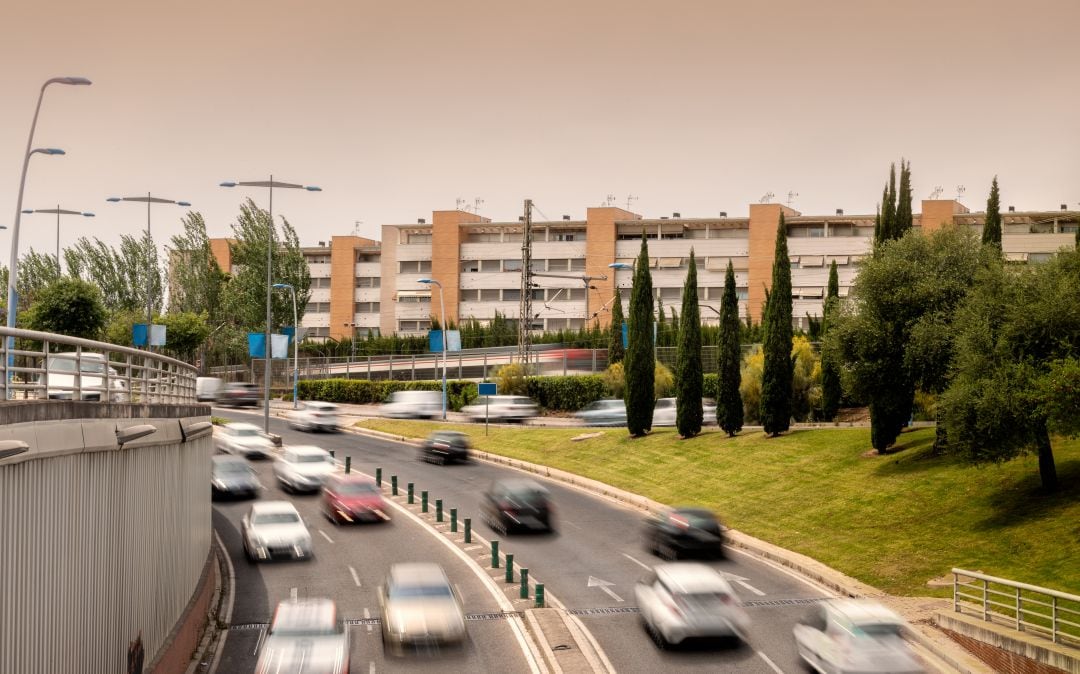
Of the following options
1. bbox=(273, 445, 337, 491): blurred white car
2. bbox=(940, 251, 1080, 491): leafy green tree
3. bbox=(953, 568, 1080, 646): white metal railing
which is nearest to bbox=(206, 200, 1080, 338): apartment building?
bbox=(273, 445, 337, 491): blurred white car

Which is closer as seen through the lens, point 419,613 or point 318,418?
point 419,613

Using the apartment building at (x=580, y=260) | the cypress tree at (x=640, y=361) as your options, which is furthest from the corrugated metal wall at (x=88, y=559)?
the apartment building at (x=580, y=260)

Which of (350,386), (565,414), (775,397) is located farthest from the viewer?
(350,386)

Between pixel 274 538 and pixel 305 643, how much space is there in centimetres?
1248

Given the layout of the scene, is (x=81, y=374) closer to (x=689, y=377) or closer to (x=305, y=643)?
(x=305, y=643)

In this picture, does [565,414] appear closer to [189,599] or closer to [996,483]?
[996,483]

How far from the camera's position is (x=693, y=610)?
72.3 feet

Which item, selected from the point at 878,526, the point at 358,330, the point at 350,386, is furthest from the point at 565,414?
the point at 358,330

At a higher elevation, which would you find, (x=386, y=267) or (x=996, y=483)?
(x=386, y=267)

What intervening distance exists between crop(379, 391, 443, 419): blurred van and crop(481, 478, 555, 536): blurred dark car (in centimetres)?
3604

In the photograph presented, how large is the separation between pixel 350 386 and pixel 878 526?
193 feet

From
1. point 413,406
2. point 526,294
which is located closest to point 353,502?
point 413,406

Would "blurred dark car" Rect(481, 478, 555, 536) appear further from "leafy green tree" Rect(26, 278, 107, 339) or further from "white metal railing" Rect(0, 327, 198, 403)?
"leafy green tree" Rect(26, 278, 107, 339)

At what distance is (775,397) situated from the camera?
1891 inches
